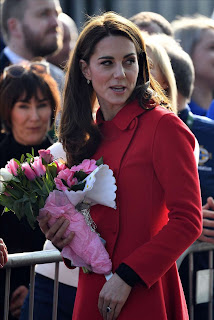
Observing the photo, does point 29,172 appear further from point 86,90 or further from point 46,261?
point 46,261

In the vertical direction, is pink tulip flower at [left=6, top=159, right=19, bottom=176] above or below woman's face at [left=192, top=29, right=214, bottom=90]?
below

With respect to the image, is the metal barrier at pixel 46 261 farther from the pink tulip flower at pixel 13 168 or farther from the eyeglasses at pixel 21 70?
the eyeglasses at pixel 21 70

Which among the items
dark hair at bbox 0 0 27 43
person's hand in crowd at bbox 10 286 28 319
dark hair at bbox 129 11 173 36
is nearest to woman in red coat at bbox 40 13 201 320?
person's hand in crowd at bbox 10 286 28 319

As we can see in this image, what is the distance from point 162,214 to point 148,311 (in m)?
0.40

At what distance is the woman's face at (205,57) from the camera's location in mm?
5473

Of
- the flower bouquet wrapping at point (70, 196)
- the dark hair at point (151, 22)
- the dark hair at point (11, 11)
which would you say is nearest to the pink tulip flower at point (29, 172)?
the flower bouquet wrapping at point (70, 196)

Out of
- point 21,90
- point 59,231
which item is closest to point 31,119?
point 21,90

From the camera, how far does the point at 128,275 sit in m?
2.75

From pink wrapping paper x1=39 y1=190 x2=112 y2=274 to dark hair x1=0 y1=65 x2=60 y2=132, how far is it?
6.11ft

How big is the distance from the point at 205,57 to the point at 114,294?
→ 313 cm

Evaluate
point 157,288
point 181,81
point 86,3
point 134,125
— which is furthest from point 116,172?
point 86,3

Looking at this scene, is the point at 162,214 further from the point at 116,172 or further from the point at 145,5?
the point at 145,5

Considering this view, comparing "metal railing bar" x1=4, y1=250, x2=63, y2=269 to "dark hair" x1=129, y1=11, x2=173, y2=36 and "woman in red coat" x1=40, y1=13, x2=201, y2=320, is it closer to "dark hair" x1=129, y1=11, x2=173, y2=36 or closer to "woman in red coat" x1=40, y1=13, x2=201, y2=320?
"woman in red coat" x1=40, y1=13, x2=201, y2=320

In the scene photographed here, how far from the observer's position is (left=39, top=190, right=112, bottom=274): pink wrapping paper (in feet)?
9.39
